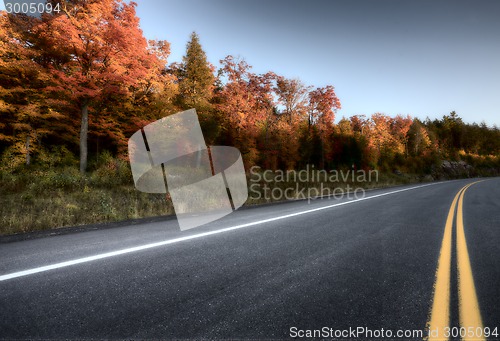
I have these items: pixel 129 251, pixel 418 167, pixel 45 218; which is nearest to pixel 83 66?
pixel 45 218

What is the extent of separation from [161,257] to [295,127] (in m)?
26.0

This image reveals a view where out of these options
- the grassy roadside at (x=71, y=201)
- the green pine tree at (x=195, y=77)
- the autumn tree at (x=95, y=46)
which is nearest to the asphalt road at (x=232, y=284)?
the grassy roadside at (x=71, y=201)

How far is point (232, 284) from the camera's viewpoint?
2.25 m

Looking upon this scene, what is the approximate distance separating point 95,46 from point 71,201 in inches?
303

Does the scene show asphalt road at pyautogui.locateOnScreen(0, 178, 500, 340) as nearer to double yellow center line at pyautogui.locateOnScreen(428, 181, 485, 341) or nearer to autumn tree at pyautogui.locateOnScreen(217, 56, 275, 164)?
double yellow center line at pyautogui.locateOnScreen(428, 181, 485, 341)

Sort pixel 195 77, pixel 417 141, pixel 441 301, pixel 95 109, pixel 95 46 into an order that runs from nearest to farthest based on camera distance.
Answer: pixel 441 301
pixel 95 46
pixel 95 109
pixel 195 77
pixel 417 141

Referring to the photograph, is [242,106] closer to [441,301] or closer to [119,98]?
[119,98]

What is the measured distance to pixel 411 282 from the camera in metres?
2.29

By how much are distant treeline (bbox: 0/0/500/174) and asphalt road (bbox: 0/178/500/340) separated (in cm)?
1058

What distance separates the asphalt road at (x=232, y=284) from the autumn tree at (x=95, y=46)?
9.99 m

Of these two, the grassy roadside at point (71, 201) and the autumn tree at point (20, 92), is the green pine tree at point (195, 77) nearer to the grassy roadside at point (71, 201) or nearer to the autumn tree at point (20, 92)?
the autumn tree at point (20, 92)

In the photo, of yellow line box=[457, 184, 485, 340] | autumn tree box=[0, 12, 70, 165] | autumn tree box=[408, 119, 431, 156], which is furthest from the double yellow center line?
autumn tree box=[408, 119, 431, 156]

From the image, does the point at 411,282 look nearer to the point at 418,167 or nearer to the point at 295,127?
the point at 295,127

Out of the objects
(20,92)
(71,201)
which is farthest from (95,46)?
(71,201)
